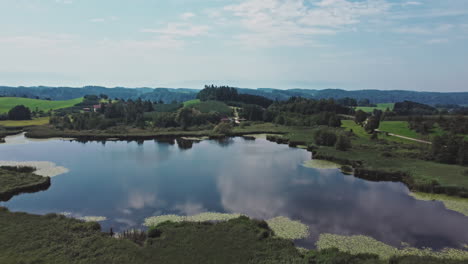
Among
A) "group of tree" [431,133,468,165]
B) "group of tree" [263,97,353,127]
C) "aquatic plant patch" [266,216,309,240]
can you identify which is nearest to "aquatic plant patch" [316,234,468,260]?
"aquatic plant patch" [266,216,309,240]

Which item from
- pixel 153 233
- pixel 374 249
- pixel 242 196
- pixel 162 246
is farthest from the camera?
pixel 242 196

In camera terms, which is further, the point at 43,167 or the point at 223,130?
the point at 223,130

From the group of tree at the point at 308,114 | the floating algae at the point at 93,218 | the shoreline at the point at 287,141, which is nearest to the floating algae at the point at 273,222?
the floating algae at the point at 93,218

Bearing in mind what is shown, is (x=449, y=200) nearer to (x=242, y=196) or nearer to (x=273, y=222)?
(x=273, y=222)

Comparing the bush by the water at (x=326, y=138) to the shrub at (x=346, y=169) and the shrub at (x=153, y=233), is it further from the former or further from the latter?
the shrub at (x=153, y=233)

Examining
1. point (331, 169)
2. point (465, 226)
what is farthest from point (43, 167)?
point (465, 226)

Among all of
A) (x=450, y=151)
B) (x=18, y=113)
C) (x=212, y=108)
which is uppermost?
(x=18, y=113)

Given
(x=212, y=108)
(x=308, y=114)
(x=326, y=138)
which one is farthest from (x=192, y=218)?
(x=212, y=108)

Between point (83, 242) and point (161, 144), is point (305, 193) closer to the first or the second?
point (83, 242)
